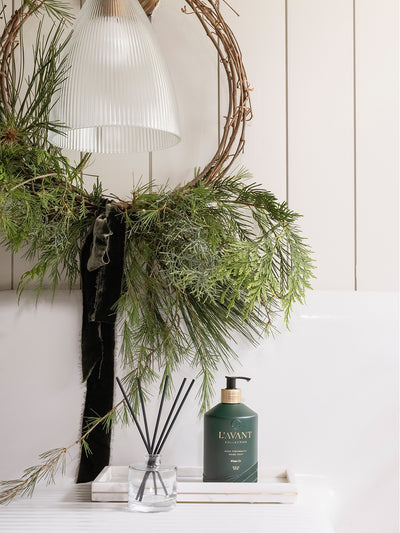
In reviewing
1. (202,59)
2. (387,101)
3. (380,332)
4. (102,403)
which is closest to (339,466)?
(380,332)

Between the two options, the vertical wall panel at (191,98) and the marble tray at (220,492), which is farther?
the vertical wall panel at (191,98)

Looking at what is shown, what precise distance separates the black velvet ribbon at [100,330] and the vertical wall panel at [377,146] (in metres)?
0.48

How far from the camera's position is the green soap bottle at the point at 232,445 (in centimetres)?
102

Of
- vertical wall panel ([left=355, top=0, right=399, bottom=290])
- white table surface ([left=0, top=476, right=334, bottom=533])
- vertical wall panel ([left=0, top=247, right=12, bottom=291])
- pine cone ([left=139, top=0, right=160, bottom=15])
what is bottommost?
white table surface ([left=0, top=476, right=334, bottom=533])

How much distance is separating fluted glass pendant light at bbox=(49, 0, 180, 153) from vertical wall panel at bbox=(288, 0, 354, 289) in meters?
0.35

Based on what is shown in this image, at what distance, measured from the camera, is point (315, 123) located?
4.15 ft

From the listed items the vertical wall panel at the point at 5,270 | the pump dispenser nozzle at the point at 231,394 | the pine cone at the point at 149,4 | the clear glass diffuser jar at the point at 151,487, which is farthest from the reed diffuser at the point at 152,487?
the pine cone at the point at 149,4

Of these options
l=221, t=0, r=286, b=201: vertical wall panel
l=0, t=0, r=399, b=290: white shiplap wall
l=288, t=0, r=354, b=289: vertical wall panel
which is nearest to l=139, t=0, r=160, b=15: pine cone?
l=0, t=0, r=399, b=290: white shiplap wall

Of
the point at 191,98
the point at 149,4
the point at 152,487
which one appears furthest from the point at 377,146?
the point at 152,487

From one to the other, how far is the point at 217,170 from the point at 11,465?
26.2 inches

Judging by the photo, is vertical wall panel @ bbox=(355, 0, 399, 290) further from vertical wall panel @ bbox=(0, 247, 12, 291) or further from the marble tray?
vertical wall panel @ bbox=(0, 247, 12, 291)

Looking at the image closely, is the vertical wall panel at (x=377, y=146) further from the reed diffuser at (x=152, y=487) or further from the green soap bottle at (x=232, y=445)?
the reed diffuser at (x=152, y=487)

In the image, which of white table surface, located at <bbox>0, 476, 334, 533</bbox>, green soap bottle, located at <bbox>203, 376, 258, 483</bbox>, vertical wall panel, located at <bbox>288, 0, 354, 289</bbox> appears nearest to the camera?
white table surface, located at <bbox>0, 476, 334, 533</bbox>

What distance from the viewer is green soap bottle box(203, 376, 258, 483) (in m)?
1.02
